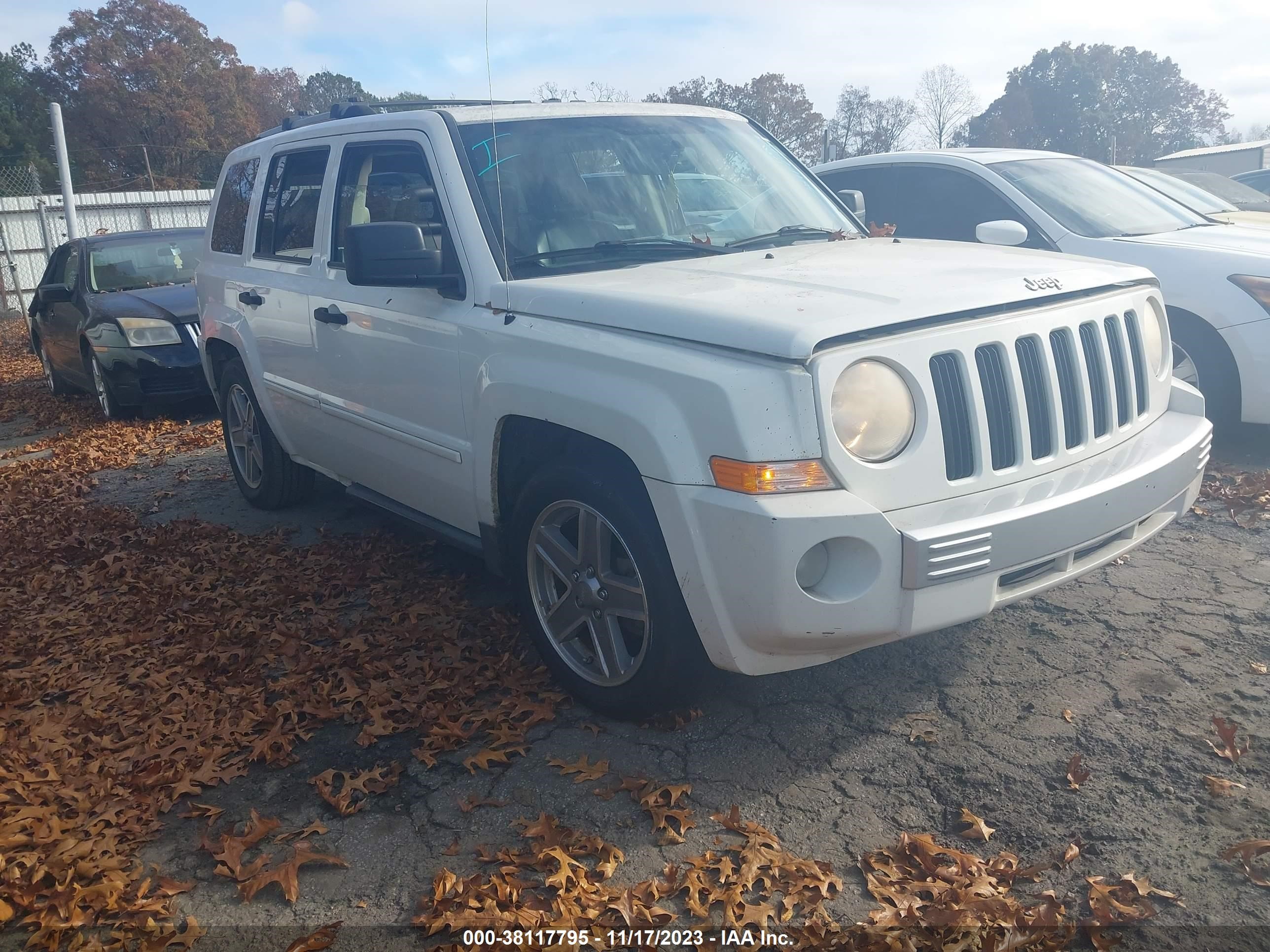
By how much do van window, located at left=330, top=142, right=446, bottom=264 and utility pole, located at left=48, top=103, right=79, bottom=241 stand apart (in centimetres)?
1347

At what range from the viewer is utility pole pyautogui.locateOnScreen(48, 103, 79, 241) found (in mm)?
16438

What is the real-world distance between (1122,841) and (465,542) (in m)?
2.48

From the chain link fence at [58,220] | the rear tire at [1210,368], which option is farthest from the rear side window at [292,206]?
the chain link fence at [58,220]

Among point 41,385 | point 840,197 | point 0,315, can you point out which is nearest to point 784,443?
point 840,197

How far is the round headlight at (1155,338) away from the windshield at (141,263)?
362 inches

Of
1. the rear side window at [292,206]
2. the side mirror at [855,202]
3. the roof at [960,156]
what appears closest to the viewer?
the rear side window at [292,206]

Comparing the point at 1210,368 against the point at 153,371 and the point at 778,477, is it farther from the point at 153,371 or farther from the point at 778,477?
the point at 153,371

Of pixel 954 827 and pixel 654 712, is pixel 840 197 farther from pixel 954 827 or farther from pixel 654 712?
pixel 954 827

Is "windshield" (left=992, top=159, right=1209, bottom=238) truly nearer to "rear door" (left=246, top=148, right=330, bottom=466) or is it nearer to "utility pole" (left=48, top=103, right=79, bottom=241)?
"rear door" (left=246, top=148, right=330, bottom=466)

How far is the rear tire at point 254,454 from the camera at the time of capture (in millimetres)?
6203

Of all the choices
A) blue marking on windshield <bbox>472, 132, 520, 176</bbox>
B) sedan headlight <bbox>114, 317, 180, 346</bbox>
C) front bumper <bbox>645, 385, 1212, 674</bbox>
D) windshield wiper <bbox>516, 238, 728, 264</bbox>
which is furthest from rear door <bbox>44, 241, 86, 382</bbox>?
front bumper <bbox>645, 385, 1212, 674</bbox>

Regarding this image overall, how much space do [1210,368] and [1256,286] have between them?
0.48m

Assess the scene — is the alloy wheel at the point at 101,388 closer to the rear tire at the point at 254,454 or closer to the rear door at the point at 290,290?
the rear tire at the point at 254,454

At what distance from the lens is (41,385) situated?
13.6 meters
